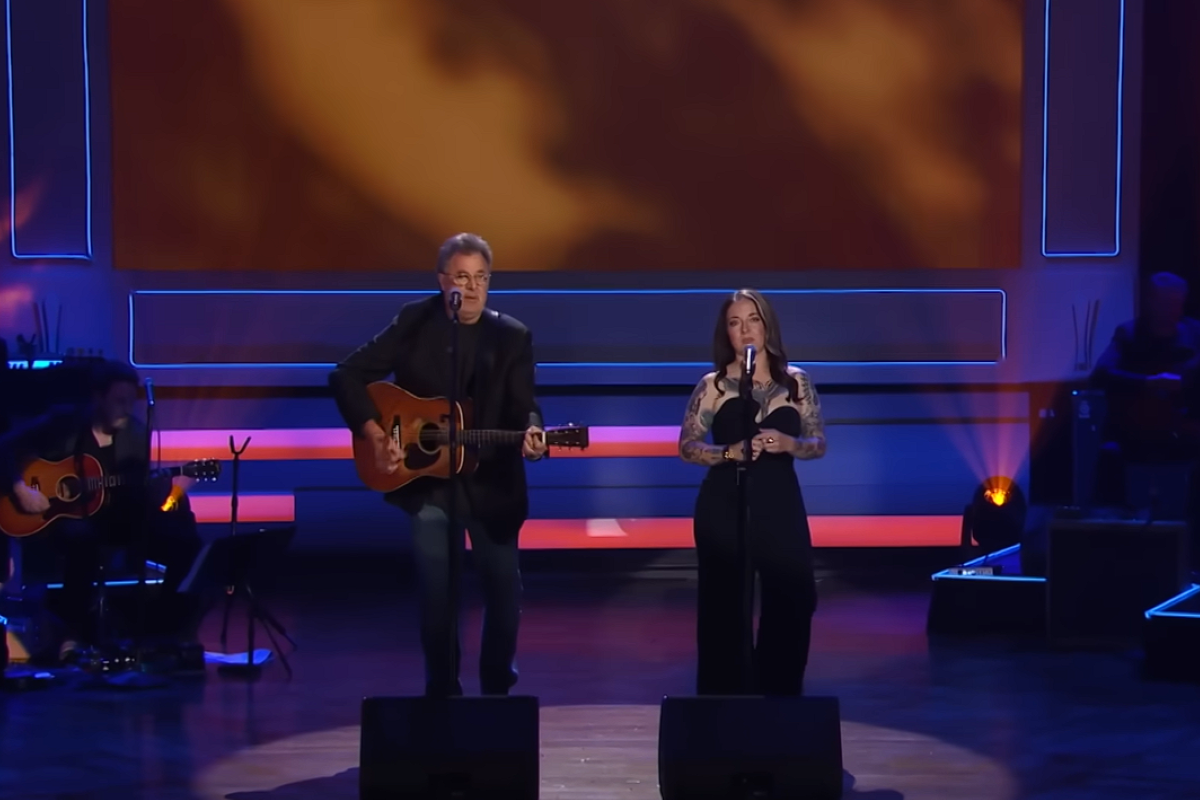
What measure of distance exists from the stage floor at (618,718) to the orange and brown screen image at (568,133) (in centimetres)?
239

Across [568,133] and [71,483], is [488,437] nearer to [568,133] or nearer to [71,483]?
[71,483]

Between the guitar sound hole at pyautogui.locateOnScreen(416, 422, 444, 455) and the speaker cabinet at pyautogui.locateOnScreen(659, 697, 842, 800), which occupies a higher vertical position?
the guitar sound hole at pyautogui.locateOnScreen(416, 422, 444, 455)

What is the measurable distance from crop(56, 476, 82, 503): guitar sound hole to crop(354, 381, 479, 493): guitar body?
83.2 inches

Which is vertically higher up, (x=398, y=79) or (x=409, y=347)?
(x=398, y=79)

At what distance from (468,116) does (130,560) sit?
10.8ft

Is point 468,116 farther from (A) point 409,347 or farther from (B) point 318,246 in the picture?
(A) point 409,347

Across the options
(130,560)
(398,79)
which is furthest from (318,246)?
(130,560)

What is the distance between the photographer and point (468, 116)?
8.79 m

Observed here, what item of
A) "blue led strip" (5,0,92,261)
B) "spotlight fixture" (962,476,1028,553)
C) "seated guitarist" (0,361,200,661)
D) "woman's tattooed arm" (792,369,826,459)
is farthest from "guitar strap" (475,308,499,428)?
"blue led strip" (5,0,92,261)

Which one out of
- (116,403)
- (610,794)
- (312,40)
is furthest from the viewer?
(312,40)

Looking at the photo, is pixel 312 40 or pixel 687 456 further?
pixel 312 40

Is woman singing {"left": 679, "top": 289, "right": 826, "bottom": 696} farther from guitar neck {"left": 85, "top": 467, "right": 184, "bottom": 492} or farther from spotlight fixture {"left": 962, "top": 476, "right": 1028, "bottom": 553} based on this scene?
spotlight fixture {"left": 962, "top": 476, "right": 1028, "bottom": 553}

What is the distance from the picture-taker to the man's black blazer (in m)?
4.43

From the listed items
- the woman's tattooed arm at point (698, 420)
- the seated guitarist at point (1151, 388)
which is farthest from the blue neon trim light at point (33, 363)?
the seated guitarist at point (1151, 388)
